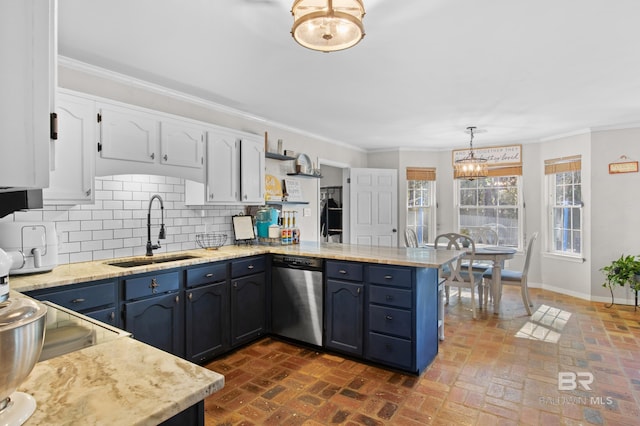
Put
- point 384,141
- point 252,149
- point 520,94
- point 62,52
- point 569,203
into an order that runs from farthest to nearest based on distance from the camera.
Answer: point 384,141 < point 569,203 < point 252,149 < point 520,94 < point 62,52

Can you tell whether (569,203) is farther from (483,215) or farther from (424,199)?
(424,199)

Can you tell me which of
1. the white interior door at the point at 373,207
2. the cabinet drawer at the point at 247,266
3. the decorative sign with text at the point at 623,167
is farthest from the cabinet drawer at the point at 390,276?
the decorative sign with text at the point at 623,167

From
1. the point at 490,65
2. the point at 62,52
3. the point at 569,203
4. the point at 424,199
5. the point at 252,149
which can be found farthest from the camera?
the point at 424,199

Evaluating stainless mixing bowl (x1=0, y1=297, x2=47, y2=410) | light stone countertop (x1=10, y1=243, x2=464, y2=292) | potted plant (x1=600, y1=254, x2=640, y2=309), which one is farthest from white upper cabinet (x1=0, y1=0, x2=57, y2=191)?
potted plant (x1=600, y1=254, x2=640, y2=309)

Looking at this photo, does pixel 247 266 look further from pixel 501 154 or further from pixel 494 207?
pixel 501 154

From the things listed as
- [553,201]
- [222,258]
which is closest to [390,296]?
[222,258]

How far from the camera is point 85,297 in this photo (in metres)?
2.18

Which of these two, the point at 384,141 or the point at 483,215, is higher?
the point at 384,141

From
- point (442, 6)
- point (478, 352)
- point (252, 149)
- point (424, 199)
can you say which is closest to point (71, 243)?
point (252, 149)

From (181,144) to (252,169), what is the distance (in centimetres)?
84

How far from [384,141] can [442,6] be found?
3.98 m

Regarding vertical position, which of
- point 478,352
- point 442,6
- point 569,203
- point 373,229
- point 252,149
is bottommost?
point 478,352

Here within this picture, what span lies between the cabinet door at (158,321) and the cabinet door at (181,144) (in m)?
1.16

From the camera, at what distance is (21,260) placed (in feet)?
6.70
